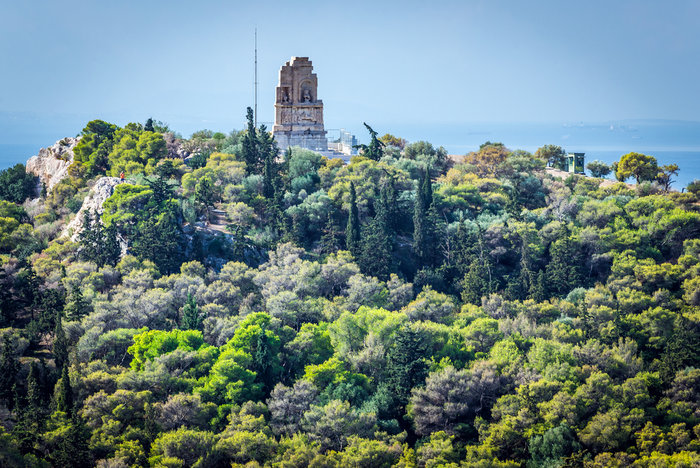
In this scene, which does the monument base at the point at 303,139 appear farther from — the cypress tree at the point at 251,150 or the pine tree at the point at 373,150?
the cypress tree at the point at 251,150

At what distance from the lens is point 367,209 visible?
7031cm

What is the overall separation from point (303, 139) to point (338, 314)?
99.6ft

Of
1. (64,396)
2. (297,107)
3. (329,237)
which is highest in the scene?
(297,107)

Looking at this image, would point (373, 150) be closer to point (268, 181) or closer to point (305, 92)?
point (305, 92)

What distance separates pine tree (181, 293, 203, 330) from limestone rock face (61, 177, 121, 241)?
51.1 feet

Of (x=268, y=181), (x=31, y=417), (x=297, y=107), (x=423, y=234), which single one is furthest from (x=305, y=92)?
(x=31, y=417)

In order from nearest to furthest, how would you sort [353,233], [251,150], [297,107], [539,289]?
[539,289] < [353,233] < [251,150] < [297,107]

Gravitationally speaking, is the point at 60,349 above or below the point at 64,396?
above

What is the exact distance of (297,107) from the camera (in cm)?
8275

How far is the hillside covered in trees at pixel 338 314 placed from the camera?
147 ft

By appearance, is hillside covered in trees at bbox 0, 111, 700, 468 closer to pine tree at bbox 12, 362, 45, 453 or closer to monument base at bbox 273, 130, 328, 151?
pine tree at bbox 12, 362, 45, 453

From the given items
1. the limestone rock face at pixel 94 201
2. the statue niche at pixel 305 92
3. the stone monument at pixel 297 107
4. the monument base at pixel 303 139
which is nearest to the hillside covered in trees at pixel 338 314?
the limestone rock face at pixel 94 201

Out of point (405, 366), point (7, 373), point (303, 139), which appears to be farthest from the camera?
point (303, 139)

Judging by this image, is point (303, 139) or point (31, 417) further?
point (303, 139)
